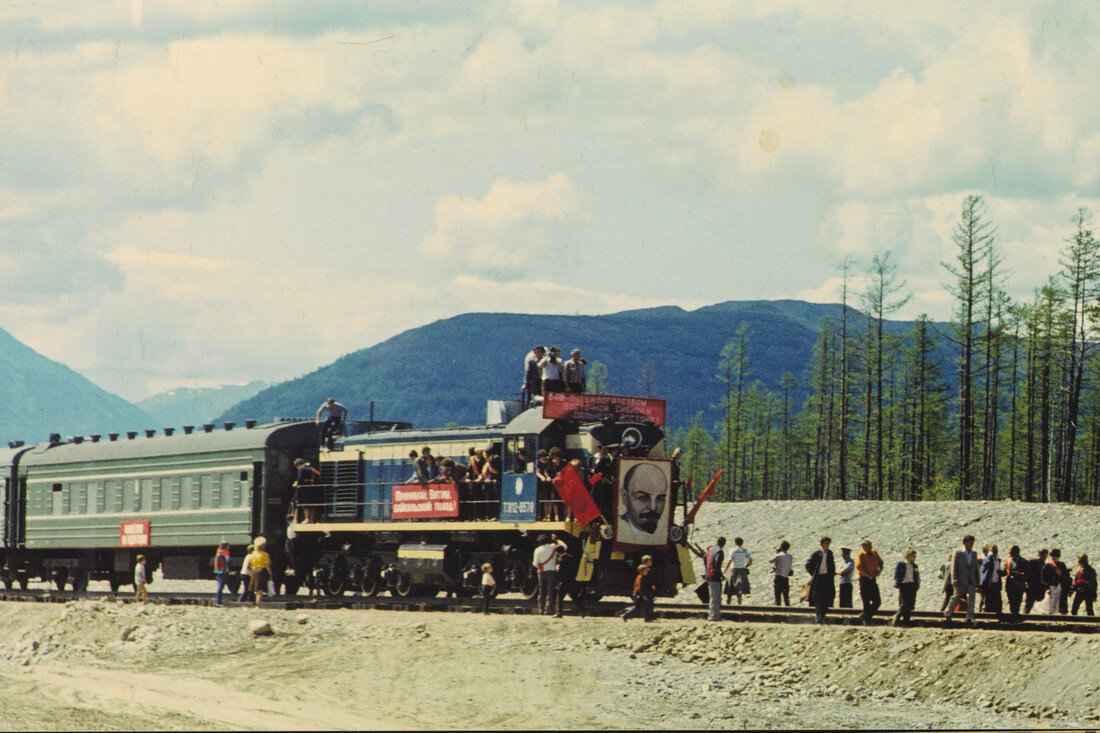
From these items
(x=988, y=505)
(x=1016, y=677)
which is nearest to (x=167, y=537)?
(x=1016, y=677)

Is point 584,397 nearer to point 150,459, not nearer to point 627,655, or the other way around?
point 627,655

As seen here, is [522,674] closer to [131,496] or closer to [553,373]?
[553,373]

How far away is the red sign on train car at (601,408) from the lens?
27.3 metres

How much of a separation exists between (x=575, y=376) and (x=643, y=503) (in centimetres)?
311

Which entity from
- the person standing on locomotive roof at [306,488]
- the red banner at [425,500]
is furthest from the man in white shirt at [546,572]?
the person standing on locomotive roof at [306,488]

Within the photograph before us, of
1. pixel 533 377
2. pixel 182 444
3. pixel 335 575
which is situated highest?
pixel 533 377

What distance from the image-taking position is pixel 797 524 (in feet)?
161

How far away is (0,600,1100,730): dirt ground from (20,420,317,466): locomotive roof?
7.24m

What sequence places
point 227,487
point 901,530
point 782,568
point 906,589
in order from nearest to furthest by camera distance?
point 906,589
point 782,568
point 227,487
point 901,530

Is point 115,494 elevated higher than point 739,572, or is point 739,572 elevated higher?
point 115,494

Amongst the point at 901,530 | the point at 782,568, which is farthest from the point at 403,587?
the point at 901,530

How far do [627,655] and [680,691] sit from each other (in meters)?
2.20

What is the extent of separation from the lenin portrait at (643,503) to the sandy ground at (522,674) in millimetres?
2341

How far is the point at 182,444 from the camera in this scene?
35719mm
